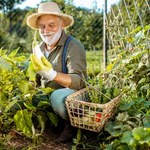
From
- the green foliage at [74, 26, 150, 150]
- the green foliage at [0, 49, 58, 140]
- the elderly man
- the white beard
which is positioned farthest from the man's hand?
the white beard

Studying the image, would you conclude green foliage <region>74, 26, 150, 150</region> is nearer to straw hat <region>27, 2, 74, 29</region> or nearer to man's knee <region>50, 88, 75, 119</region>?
man's knee <region>50, 88, 75, 119</region>

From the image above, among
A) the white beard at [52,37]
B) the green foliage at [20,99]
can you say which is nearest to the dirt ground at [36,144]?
the green foliage at [20,99]

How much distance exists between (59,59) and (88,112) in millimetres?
519

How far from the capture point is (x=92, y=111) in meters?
2.19

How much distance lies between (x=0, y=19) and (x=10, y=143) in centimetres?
610

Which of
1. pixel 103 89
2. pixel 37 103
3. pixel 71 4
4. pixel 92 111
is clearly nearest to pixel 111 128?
pixel 92 111

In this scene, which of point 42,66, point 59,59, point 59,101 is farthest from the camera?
point 59,59

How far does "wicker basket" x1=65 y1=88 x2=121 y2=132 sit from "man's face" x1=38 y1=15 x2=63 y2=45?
1.71ft

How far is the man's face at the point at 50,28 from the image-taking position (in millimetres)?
2627

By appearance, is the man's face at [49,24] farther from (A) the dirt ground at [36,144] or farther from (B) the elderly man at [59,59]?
(A) the dirt ground at [36,144]

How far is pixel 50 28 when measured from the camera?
2.63 meters

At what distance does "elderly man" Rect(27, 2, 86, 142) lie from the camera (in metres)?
2.35

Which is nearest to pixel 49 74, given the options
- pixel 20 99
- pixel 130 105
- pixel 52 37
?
pixel 20 99

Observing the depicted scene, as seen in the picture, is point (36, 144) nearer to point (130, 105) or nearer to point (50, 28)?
point (130, 105)
